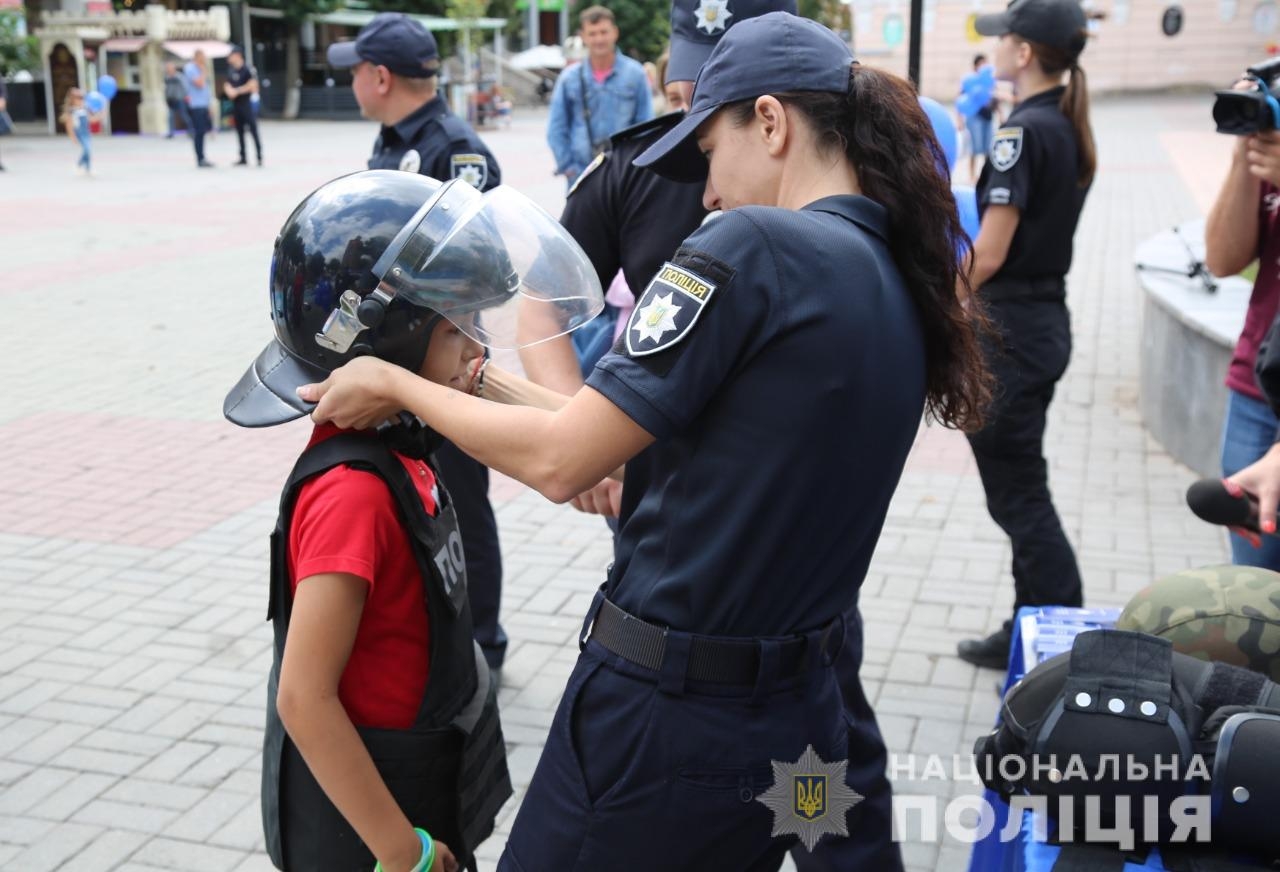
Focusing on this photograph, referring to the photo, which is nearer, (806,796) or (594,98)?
(806,796)

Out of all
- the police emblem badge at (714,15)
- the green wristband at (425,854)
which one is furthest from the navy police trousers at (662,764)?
the police emblem badge at (714,15)

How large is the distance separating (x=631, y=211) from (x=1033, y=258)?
1.57m

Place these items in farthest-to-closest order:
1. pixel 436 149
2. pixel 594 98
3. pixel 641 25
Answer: pixel 641 25 → pixel 594 98 → pixel 436 149

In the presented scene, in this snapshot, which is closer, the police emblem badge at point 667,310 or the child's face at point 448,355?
the police emblem badge at point 667,310

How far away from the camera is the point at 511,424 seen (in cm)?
172

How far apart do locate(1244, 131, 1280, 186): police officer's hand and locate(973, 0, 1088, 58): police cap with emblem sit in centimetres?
123

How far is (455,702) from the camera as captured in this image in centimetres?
206

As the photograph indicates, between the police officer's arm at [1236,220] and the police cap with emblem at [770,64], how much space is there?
176 cm

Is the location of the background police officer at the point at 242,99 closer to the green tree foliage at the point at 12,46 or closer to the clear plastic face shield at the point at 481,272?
the green tree foliage at the point at 12,46

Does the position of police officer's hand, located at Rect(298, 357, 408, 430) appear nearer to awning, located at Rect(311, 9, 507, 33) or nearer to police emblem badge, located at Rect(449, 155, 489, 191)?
police emblem badge, located at Rect(449, 155, 489, 191)

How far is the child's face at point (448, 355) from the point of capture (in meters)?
1.91

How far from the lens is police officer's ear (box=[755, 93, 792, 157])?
1.78m

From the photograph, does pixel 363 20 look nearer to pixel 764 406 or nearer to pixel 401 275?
pixel 401 275

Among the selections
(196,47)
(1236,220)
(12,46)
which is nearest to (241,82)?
(12,46)
